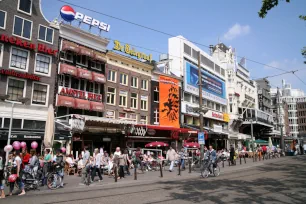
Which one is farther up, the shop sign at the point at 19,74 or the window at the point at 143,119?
the shop sign at the point at 19,74

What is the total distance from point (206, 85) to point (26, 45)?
29032mm

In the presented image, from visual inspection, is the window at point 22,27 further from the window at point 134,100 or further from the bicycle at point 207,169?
the bicycle at point 207,169

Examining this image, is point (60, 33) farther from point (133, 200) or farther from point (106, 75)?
point (133, 200)

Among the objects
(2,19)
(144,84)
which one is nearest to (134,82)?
(144,84)

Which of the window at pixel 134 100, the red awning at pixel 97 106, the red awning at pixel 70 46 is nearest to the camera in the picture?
the red awning at pixel 70 46

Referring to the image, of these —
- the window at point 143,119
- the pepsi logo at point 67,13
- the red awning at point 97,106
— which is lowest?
the window at point 143,119

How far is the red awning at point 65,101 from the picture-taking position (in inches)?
906

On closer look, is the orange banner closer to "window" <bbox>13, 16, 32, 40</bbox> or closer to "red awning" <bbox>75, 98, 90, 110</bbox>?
"red awning" <bbox>75, 98, 90, 110</bbox>

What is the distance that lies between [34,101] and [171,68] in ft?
71.7

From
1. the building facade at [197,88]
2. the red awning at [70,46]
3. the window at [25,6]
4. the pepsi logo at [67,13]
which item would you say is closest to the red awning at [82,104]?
the red awning at [70,46]

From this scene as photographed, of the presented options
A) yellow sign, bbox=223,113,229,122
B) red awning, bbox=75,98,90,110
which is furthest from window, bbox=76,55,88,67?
yellow sign, bbox=223,113,229,122

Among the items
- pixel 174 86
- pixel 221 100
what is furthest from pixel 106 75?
pixel 221 100

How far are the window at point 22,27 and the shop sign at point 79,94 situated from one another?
5.23m

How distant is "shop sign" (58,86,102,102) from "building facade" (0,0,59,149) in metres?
0.91
